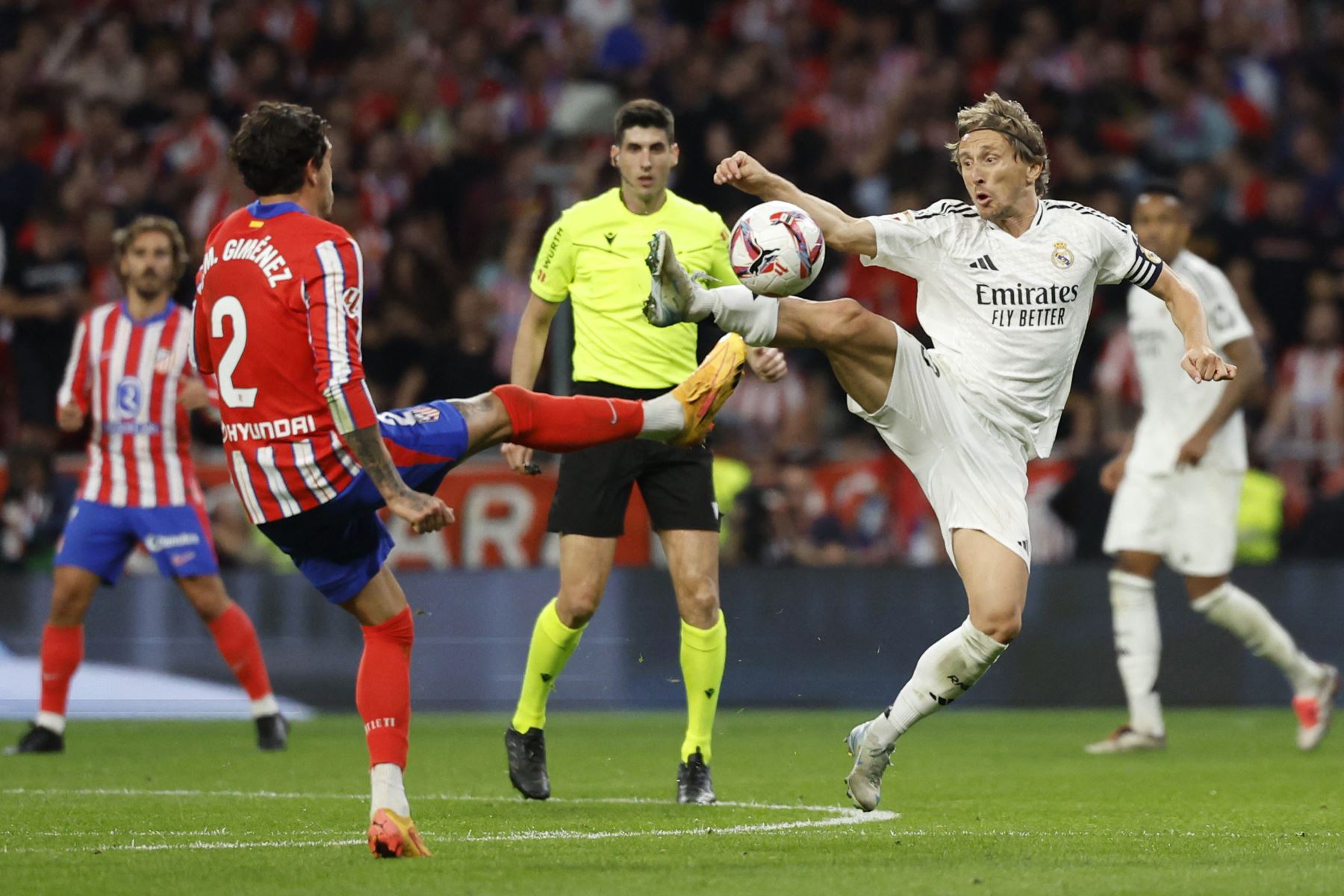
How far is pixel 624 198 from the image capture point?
26.3 feet

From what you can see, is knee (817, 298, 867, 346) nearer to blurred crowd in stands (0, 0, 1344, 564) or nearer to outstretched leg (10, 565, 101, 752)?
outstretched leg (10, 565, 101, 752)

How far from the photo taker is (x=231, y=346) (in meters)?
5.72

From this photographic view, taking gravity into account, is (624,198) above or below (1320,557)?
above

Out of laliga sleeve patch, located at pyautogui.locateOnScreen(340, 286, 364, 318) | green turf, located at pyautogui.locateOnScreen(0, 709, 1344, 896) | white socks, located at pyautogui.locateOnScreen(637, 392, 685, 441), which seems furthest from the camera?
white socks, located at pyautogui.locateOnScreen(637, 392, 685, 441)

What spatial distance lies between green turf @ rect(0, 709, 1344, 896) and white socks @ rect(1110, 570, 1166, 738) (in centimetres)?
26

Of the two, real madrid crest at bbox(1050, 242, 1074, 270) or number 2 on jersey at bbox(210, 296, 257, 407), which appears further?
real madrid crest at bbox(1050, 242, 1074, 270)

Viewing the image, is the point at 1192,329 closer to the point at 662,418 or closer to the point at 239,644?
the point at 662,418

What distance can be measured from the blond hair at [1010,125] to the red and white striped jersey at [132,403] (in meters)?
4.87

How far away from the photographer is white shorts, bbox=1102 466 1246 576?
1007 centimetres

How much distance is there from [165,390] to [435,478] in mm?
4724

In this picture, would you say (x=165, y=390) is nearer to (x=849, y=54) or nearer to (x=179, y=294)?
(x=179, y=294)

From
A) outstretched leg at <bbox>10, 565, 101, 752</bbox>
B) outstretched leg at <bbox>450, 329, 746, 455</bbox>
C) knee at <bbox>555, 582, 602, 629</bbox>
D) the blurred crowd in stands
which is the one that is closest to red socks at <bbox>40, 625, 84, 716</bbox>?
outstretched leg at <bbox>10, 565, 101, 752</bbox>

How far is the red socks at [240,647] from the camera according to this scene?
10094 mm

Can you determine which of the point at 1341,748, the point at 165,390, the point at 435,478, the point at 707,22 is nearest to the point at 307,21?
the point at 707,22
